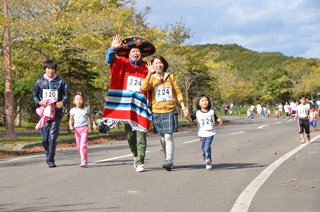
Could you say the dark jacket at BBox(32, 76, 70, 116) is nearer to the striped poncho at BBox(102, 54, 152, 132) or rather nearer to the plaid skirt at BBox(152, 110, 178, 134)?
the striped poncho at BBox(102, 54, 152, 132)

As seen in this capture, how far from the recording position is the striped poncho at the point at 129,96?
642cm

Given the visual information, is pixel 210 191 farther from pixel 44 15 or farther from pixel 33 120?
pixel 33 120

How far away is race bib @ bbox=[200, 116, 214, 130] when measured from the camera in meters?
6.86

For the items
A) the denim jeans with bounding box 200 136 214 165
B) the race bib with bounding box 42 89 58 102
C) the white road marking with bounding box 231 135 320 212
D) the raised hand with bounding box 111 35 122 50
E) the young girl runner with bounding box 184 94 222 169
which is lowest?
the white road marking with bounding box 231 135 320 212

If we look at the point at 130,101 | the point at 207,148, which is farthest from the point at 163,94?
the point at 207,148

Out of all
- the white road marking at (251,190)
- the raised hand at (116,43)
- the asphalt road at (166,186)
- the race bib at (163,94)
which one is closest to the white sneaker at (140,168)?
the asphalt road at (166,186)

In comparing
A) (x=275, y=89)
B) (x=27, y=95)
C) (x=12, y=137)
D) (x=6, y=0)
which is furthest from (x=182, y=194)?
(x=275, y=89)

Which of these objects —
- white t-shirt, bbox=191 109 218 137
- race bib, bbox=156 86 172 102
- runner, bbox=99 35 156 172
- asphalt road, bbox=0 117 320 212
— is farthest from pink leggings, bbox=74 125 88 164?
white t-shirt, bbox=191 109 218 137

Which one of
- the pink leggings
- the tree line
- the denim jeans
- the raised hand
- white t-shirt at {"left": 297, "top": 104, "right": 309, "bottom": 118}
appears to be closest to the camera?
the raised hand

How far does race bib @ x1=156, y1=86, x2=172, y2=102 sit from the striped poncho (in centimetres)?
22

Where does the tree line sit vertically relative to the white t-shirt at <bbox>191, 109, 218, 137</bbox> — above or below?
above

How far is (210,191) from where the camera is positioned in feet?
16.5

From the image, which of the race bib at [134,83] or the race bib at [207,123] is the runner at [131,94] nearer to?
the race bib at [134,83]

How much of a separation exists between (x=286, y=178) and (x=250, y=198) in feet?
4.91
